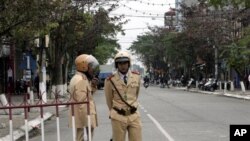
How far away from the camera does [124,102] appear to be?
8383 millimetres

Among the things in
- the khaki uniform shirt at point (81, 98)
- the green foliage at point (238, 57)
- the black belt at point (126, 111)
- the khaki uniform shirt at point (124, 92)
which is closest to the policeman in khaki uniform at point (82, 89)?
the khaki uniform shirt at point (81, 98)

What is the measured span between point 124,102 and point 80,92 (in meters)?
0.95

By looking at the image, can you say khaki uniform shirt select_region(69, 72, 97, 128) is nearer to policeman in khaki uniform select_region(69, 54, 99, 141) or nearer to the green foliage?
policeman in khaki uniform select_region(69, 54, 99, 141)

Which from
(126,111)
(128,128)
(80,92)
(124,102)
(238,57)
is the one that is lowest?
(128,128)

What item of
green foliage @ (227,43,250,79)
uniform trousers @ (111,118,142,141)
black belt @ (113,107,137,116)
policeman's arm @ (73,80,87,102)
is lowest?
uniform trousers @ (111,118,142,141)

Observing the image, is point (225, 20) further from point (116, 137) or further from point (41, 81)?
point (116, 137)

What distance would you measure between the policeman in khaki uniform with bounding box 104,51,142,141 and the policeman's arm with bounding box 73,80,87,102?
692 millimetres

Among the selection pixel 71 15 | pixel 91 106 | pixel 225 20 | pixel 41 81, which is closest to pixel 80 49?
pixel 225 20

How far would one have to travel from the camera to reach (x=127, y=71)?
27.6 ft

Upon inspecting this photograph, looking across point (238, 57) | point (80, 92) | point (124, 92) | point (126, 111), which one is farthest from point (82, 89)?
point (238, 57)

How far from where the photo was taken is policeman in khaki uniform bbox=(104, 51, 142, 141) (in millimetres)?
8344

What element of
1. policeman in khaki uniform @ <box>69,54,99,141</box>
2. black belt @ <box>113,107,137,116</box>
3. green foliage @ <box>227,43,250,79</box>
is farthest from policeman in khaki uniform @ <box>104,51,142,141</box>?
green foliage @ <box>227,43,250,79</box>

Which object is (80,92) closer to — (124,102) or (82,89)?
(82,89)

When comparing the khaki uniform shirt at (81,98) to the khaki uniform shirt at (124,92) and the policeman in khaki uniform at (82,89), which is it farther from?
the khaki uniform shirt at (124,92)
